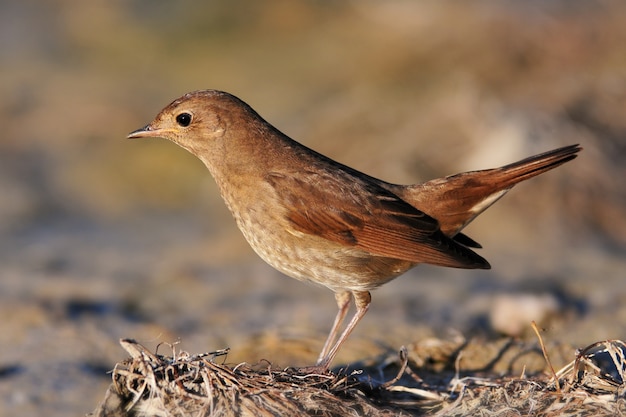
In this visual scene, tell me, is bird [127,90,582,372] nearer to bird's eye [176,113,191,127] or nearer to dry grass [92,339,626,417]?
bird's eye [176,113,191,127]

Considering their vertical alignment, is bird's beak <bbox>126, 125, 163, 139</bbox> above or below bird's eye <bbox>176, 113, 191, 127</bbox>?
below

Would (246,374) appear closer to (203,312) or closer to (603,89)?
(203,312)

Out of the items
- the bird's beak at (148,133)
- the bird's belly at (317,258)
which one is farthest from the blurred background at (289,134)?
the bird's beak at (148,133)

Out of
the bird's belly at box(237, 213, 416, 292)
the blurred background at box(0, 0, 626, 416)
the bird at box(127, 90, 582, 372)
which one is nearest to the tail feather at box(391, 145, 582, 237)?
the bird at box(127, 90, 582, 372)

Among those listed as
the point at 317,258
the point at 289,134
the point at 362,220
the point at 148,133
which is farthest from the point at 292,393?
the point at 289,134

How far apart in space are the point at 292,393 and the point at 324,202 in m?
1.51

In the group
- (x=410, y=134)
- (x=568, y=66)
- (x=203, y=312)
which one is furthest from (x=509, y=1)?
(x=203, y=312)

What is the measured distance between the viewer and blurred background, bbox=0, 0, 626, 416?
26.3ft

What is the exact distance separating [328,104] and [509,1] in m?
4.05

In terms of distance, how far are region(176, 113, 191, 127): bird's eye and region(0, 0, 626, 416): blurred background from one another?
6.33ft

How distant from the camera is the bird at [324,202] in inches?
233

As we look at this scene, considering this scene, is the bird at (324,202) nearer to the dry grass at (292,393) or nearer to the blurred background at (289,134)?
the dry grass at (292,393)

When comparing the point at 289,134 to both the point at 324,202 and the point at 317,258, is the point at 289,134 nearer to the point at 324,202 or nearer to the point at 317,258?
the point at 324,202

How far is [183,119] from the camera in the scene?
614 centimetres
